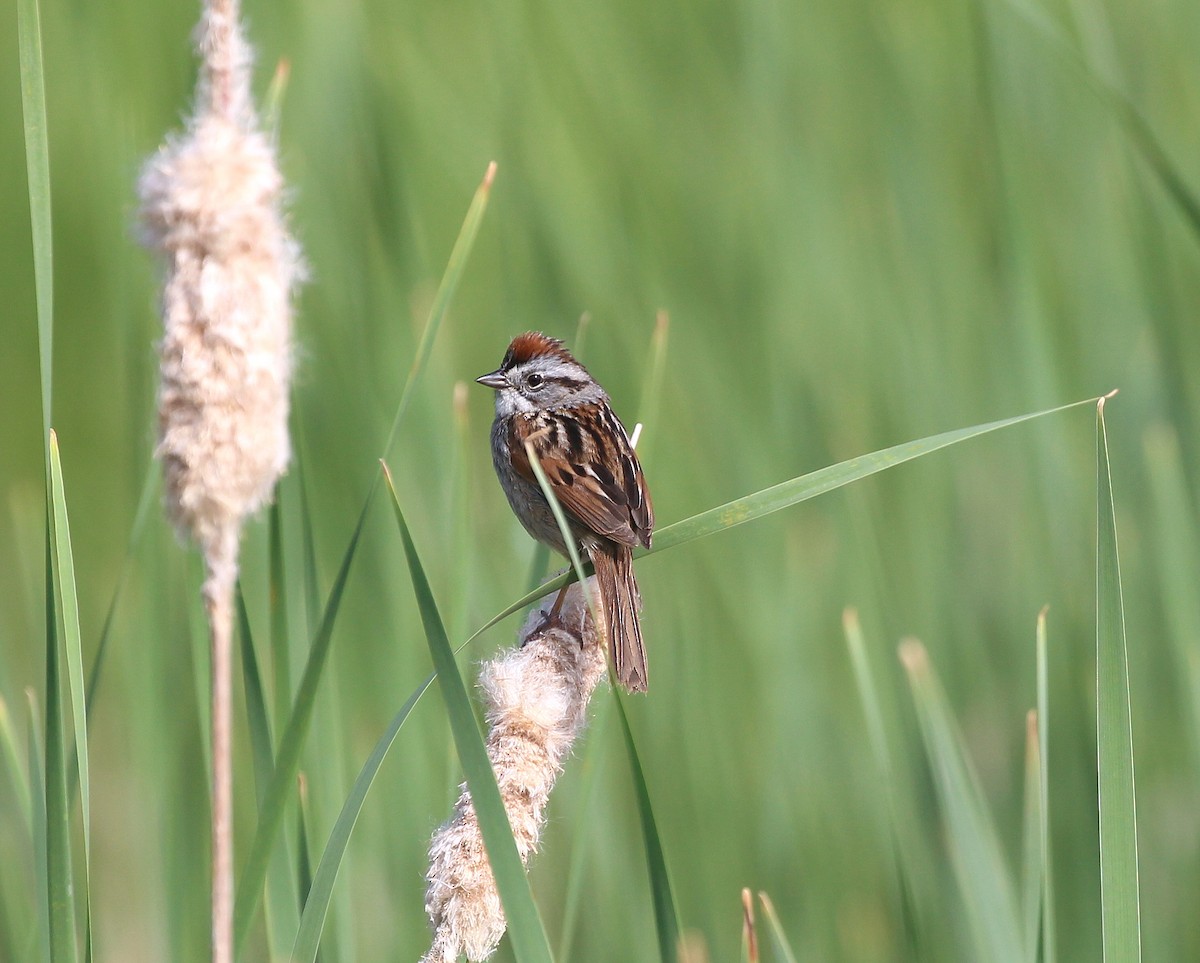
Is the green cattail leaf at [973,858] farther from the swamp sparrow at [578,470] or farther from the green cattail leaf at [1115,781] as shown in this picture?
the swamp sparrow at [578,470]

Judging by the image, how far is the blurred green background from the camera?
2.65 m

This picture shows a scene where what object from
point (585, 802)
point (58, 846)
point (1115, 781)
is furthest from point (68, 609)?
point (1115, 781)

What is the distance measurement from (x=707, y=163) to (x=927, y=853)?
2575 millimetres

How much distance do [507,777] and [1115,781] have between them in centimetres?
63

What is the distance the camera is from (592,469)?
9.20ft

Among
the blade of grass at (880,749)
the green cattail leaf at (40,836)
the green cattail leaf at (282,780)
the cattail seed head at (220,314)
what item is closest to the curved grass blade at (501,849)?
the green cattail leaf at (282,780)

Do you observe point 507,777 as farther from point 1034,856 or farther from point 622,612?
point 622,612

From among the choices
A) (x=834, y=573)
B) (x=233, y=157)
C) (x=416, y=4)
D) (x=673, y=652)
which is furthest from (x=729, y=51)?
(x=233, y=157)

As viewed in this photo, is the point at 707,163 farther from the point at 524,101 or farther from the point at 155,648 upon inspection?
the point at 155,648

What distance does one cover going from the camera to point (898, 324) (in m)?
3.63

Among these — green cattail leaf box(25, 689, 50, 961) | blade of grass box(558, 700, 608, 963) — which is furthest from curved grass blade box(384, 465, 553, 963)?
blade of grass box(558, 700, 608, 963)

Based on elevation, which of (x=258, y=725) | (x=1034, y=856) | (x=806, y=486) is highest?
(x=806, y=486)

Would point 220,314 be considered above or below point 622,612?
above

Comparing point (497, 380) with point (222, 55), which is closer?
point (222, 55)
